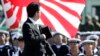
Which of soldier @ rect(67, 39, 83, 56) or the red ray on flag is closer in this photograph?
the red ray on flag

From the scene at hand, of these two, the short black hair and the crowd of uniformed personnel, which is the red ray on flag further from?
the crowd of uniformed personnel

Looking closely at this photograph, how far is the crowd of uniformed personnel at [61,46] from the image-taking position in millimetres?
10562

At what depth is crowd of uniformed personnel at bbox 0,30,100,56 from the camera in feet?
34.7

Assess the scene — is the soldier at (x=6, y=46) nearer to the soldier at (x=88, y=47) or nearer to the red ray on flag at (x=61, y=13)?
the soldier at (x=88, y=47)

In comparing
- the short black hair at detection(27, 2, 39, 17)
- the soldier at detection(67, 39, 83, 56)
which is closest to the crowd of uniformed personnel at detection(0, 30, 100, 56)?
the soldier at detection(67, 39, 83, 56)

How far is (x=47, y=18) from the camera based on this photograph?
8.98 metres

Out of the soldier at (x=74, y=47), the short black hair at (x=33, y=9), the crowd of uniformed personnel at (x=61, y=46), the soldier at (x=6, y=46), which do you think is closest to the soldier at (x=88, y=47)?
the crowd of uniformed personnel at (x=61, y=46)

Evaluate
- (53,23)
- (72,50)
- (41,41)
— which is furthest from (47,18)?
(72,50)

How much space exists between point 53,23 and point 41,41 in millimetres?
1080

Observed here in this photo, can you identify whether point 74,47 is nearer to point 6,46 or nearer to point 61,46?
point 61,46

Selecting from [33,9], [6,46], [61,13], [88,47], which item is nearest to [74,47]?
[88,47]

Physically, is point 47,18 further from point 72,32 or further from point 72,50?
point 72,50

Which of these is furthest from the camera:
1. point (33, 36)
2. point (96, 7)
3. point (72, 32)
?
point (96, 7)

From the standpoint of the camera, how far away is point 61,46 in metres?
11.2
